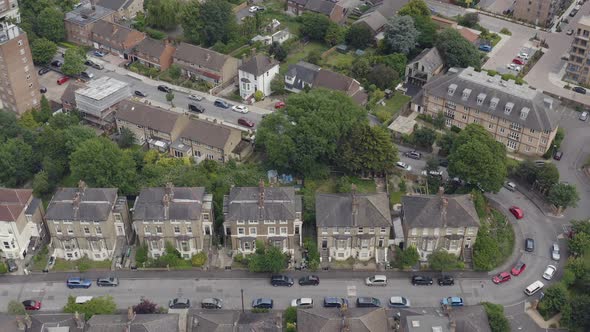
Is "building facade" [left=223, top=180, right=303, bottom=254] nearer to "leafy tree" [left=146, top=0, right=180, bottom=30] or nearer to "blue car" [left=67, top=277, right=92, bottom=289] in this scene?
"blue car" [left=67, top=277, right=92, bottom=289]

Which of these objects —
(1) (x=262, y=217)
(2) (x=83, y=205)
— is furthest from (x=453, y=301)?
(2) (x=83, y=205)

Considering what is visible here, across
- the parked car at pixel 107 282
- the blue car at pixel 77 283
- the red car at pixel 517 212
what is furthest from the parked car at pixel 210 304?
the red car at pixel 517 212

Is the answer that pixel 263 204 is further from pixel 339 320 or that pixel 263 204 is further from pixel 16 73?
pixel 16 73

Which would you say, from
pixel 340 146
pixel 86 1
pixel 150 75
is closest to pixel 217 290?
pixel 340 146

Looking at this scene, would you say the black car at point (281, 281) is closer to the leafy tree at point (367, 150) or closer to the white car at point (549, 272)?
the leafy tree at point (367, 150)

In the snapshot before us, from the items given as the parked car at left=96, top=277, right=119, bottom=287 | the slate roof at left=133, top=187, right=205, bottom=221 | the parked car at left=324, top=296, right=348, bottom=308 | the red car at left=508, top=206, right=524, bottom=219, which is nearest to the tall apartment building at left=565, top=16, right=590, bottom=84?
the red car at left=508, top=206, right=524, bottom=219
